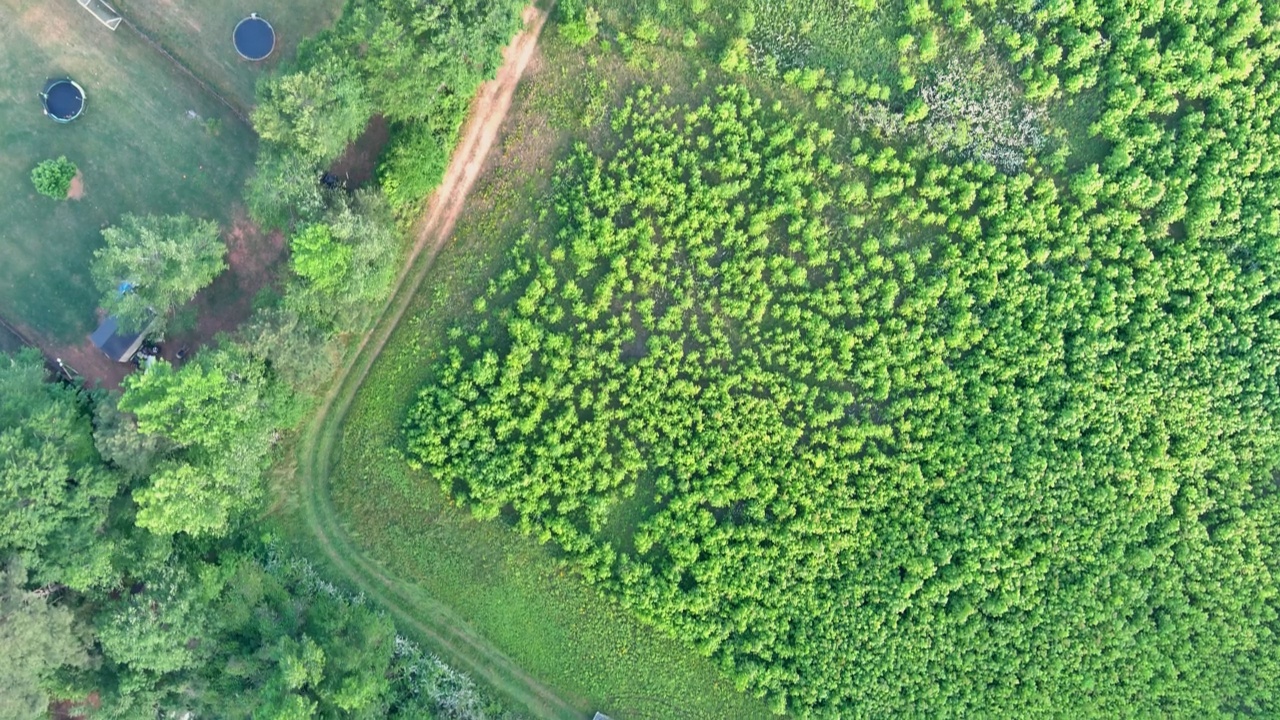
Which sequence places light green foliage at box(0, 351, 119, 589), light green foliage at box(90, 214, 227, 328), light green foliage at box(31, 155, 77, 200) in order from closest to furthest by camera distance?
light green foliage at box(0, 351, 119, 589) < light green foliage at box(90, 214, 227, 328) < light green foliage at box(31, 155, 77, 200)

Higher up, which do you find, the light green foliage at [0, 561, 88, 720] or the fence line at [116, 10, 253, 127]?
Answer: the fence line at [116, 10, 253, 127]

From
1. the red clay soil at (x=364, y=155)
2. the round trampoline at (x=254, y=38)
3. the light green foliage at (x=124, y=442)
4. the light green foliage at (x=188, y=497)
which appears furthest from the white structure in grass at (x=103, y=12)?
the light green foliage at (x=188, y=497)

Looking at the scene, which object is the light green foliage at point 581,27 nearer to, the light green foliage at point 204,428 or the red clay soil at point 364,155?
the red clay soil at point 364,155

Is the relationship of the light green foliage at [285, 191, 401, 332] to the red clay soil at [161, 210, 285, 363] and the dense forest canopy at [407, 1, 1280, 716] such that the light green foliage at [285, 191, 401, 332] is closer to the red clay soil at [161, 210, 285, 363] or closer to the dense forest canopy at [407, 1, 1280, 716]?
the red clay soil at [161, 210, 285, 363]

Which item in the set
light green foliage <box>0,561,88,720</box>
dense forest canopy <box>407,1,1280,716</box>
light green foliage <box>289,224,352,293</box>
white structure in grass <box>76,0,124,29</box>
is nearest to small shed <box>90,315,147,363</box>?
light green foliage <box>289,224,352,293</box>

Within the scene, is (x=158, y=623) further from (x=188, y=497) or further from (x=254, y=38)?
(x=254, y=38)

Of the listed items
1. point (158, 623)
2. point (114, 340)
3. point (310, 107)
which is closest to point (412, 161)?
point (310, 107)
